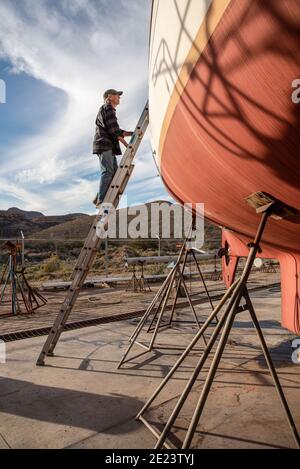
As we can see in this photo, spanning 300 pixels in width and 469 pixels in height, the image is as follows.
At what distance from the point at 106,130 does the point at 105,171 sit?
0.54m

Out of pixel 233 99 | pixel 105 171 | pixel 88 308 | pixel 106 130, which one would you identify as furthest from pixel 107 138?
pixel 88 308

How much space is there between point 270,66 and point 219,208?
1.66 m

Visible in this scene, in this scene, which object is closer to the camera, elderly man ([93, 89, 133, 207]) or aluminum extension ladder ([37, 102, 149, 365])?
aluminum extension ladder ([37, 102, 149, 365])

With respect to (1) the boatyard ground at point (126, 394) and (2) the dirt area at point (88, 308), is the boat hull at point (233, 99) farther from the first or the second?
A: (2) the dirt area at point (88, 308)

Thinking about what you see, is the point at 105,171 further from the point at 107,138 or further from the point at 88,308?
the point at 88,308

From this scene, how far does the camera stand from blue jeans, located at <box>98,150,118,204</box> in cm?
466

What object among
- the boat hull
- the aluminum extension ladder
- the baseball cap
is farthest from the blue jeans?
the boat hull

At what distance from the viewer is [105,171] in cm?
468

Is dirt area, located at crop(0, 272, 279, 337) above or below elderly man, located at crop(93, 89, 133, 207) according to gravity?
below

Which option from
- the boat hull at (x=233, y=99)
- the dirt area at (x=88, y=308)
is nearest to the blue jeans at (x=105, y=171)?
the boat hull at (x=233, y=99)

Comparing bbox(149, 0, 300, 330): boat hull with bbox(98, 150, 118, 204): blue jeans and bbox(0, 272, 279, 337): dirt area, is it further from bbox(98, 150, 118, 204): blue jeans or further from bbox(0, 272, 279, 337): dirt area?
bbox(0, 272, 279, 337): dirt area

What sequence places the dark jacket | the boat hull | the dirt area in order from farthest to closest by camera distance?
the dirt area
the dark jacket
the boat hull

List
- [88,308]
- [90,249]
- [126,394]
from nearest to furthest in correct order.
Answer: [126,394], [90,249], [88,308]
